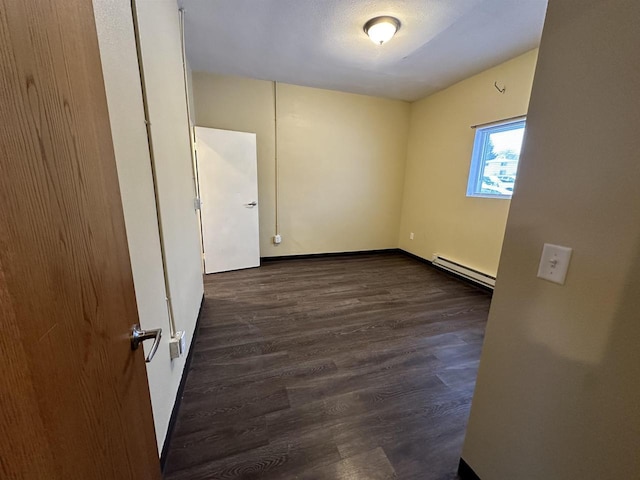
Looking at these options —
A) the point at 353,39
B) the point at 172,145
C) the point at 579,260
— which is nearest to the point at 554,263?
the point at 579,260

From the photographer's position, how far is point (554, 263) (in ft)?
2.61

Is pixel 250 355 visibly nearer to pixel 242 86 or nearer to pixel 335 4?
pixel 335 4

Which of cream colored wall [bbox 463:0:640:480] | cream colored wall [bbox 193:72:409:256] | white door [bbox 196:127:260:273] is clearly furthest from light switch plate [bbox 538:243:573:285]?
cream colored wall [bbox 193:72:409:256]

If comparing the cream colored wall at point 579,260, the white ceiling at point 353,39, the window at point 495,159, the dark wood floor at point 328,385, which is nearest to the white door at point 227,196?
the dark wood floor at point 328,385

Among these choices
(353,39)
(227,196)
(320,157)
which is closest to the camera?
(353,39)

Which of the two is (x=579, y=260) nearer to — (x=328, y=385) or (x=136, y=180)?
(x=328, y=385)

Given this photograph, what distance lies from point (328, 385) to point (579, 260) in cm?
144

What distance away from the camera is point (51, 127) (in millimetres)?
417

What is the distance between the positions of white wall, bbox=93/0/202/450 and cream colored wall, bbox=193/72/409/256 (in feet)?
8.57

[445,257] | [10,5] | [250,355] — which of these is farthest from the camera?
[445,257]

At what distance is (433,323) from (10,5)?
2.78 m

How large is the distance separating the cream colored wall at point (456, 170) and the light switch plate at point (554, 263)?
2.57 meters

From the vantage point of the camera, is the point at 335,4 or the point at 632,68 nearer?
the point at 632,68

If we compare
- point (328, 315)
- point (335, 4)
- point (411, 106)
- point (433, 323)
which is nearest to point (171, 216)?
point (328, 315)
